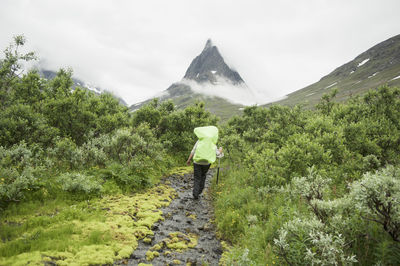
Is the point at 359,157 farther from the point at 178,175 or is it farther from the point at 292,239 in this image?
the point at 178,175

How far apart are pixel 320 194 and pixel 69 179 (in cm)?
947

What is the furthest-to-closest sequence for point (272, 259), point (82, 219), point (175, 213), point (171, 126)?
point (171, 126) → point (175, 213) → point (82, 219) → point (272, 259)

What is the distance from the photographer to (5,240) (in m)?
5.24

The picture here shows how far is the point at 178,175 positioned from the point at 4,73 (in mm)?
18227

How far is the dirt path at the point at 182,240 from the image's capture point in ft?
19.3

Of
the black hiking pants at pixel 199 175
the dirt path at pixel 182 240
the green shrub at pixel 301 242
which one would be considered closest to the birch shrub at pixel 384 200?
the green shrub at pixel 301 242

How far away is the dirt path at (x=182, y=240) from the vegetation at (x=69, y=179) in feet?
1.40

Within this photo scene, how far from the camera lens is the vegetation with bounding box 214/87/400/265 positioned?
141 inches

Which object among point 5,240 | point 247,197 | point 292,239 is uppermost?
point 5,240

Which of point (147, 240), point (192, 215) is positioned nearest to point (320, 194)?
point (147, 240)

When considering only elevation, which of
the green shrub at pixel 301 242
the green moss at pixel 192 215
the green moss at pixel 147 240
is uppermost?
the green shrub at pixel 301 242

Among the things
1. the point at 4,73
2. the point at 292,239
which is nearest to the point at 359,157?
the point at 292,239

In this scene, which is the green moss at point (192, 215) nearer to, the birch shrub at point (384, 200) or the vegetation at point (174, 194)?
the vegetation at point (174, 194)

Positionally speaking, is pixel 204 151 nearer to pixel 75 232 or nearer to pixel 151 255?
pixel 151 255
